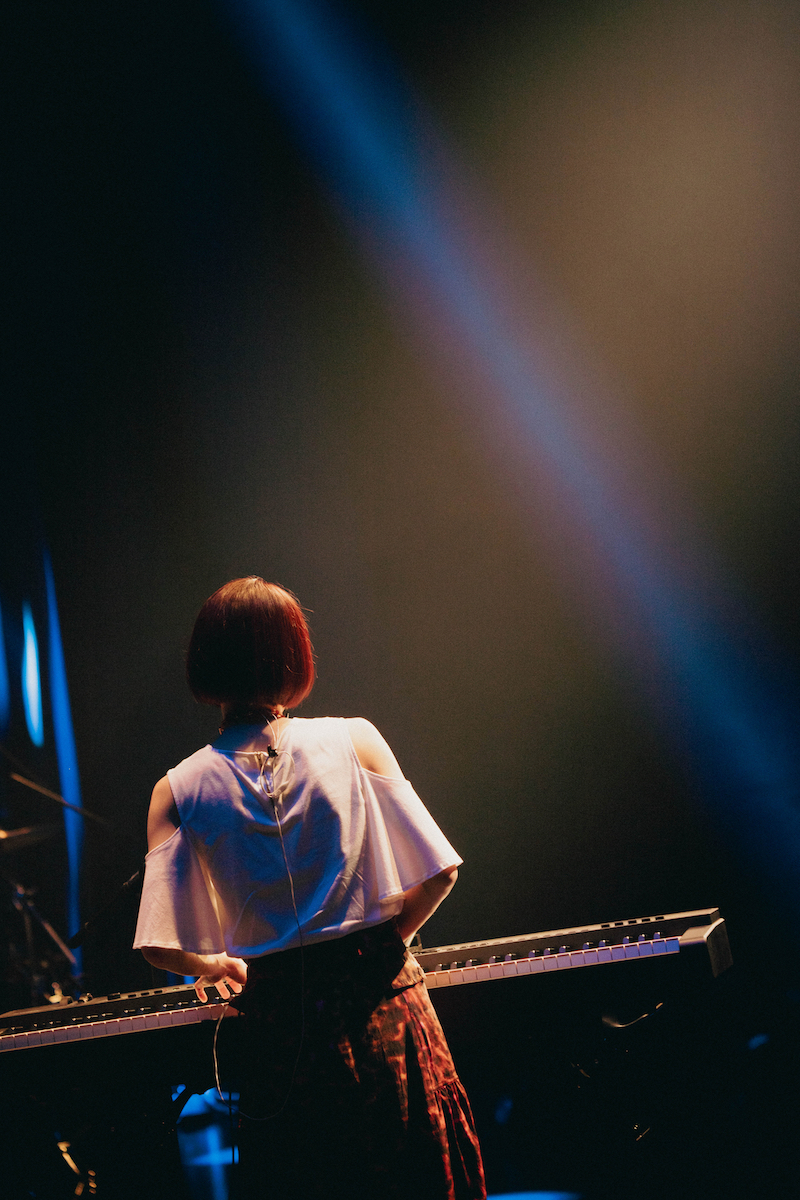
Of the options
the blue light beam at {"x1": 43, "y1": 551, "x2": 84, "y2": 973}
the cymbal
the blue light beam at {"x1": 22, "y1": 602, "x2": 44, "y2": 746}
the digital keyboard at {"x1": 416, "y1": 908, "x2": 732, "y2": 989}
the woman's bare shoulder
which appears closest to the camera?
the woman's bare shoulder

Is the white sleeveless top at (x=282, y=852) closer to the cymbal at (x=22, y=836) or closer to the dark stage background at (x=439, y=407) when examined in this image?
the dark stage background at (x=439, y=407)

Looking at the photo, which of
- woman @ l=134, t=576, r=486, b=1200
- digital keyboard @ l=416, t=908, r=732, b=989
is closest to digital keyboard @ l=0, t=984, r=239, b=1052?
digital keyboard @ l=416, t=908, r=732, b=989

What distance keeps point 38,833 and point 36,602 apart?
3.50 feet

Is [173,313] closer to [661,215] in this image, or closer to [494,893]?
[661,215]

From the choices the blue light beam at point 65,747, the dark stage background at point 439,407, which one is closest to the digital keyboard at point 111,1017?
the dark stage background at point 439,407

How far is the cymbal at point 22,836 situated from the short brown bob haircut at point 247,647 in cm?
256

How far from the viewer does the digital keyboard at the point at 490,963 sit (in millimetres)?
1818

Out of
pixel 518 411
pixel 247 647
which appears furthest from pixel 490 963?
pixel 518 411

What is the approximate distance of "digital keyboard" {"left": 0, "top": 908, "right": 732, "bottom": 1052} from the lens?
1.82m

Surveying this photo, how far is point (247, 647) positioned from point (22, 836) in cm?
270

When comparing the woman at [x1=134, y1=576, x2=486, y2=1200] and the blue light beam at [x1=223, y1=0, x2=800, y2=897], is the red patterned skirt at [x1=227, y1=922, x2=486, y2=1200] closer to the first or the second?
the woman at [x1=134, y1=576, x2=486, y2=1200]

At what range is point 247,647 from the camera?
3.99ft

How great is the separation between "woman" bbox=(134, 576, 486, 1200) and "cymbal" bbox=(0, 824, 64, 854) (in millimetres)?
2484

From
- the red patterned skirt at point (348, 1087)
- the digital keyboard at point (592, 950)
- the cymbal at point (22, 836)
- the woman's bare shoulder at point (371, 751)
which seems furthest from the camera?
the cymbal at point (22, 836)
